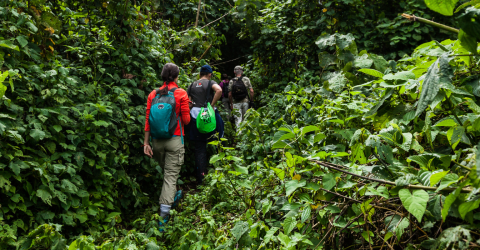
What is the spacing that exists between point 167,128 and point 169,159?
1.52ft

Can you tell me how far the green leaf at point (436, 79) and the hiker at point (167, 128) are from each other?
309 cm

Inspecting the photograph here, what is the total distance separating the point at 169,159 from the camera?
4.08m

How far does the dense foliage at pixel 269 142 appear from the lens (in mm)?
1266

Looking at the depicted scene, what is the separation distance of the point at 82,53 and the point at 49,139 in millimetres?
1363

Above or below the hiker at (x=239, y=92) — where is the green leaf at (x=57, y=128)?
above

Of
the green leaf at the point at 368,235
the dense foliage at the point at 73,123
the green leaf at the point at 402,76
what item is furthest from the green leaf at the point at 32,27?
the green leaf at the point at 368,235

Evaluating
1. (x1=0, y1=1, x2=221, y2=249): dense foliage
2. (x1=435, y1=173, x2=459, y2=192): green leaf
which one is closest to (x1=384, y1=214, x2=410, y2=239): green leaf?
(x1=435, y1=173, x2=459, y2=192): green leaf

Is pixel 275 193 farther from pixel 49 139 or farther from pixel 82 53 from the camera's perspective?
pixel 82 53

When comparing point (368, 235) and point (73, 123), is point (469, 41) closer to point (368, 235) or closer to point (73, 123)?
point (368, 235)

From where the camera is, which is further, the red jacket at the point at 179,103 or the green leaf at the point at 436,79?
the red jacket at the point at 179,103

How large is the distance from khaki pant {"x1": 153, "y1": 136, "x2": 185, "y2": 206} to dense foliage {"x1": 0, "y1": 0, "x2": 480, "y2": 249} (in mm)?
223

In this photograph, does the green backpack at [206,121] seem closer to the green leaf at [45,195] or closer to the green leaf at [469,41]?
the green leaf at [45,195]

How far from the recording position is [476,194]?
963mm

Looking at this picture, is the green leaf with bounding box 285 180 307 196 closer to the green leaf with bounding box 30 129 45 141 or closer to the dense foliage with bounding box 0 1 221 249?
the dense foliage with bounding box 0 1 221 249
